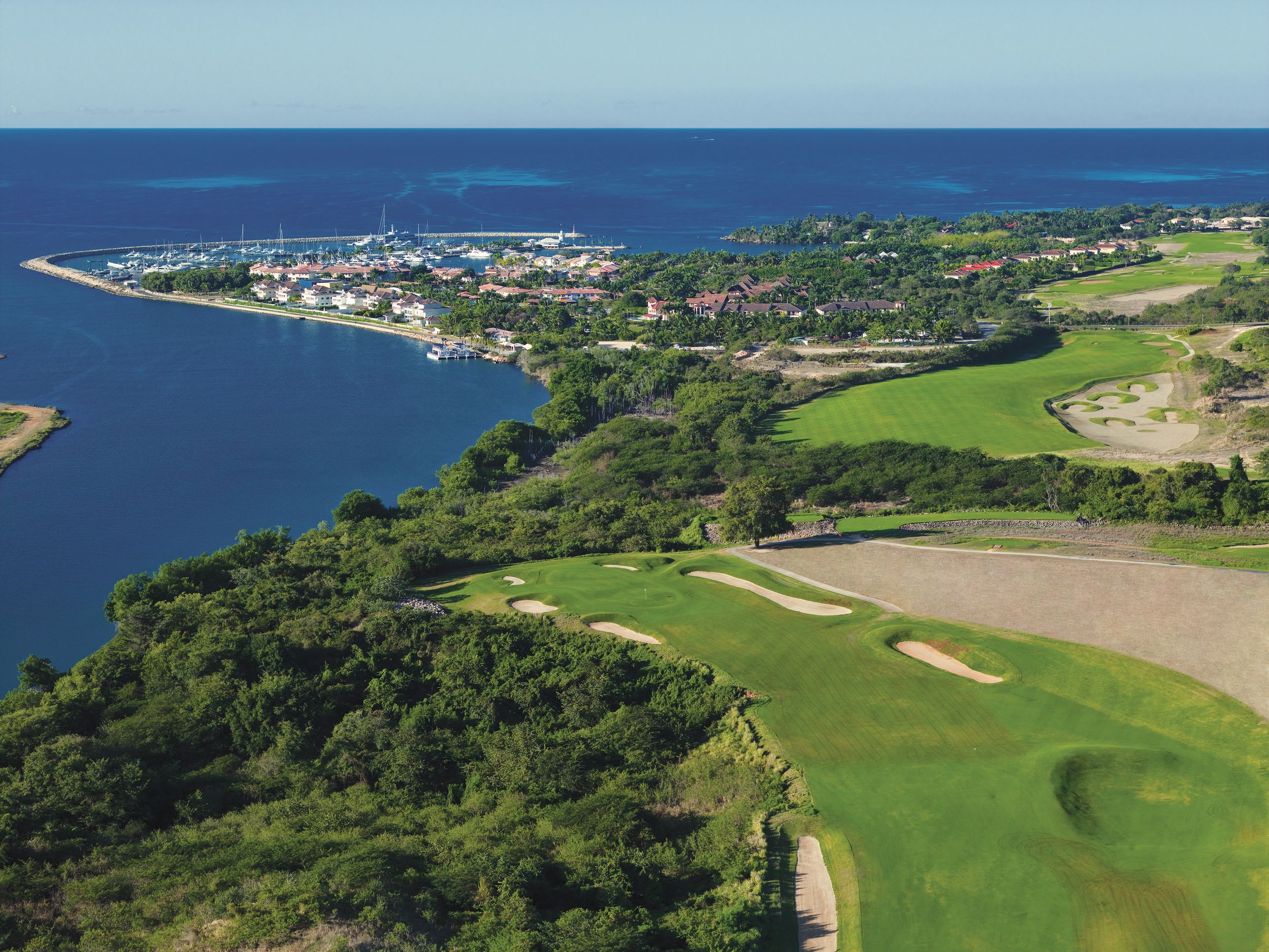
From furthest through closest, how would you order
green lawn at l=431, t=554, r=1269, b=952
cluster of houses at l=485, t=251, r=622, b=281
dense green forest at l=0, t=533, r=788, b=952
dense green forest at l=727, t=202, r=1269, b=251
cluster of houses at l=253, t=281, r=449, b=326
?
dense green forest at l=727, t=202, r=1269, b=251, cluster of houses at l=485, t=251, r=622, b=281, cluster of houses at l=253, t=281, r=449, b=326, green lawn at l=431, t=554, r=1269, b=952, dense green forest at l=0, t=533, r=788, b=952

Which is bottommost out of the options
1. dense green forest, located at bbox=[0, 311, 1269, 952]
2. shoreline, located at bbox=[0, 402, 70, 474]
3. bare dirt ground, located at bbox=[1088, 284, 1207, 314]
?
shoreline, located at bbox=[0, 402, 70, 474]

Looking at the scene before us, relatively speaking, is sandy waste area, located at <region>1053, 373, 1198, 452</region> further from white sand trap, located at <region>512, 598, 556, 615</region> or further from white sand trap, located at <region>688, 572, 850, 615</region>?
white sand trap, located at <region>512, 598, 556, 615</region>

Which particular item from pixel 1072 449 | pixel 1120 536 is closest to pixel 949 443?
pixel 1072 449

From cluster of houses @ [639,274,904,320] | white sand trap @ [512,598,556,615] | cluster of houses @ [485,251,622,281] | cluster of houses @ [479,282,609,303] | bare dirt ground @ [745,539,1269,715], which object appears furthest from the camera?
cluster of houses @ [485,251,622,281]

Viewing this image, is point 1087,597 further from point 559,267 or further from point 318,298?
point 559,267

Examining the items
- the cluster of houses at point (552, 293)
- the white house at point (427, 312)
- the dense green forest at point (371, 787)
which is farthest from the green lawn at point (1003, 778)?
the cluster of houses at point (552, 293)

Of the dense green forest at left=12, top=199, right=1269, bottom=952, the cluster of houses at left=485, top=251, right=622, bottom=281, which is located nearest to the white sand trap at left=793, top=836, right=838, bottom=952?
the dense green forest at left=12, top=199, right=1269, bottom=952

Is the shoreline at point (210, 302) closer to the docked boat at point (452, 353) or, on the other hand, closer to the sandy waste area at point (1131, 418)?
the docked boat at point (452, 353)
